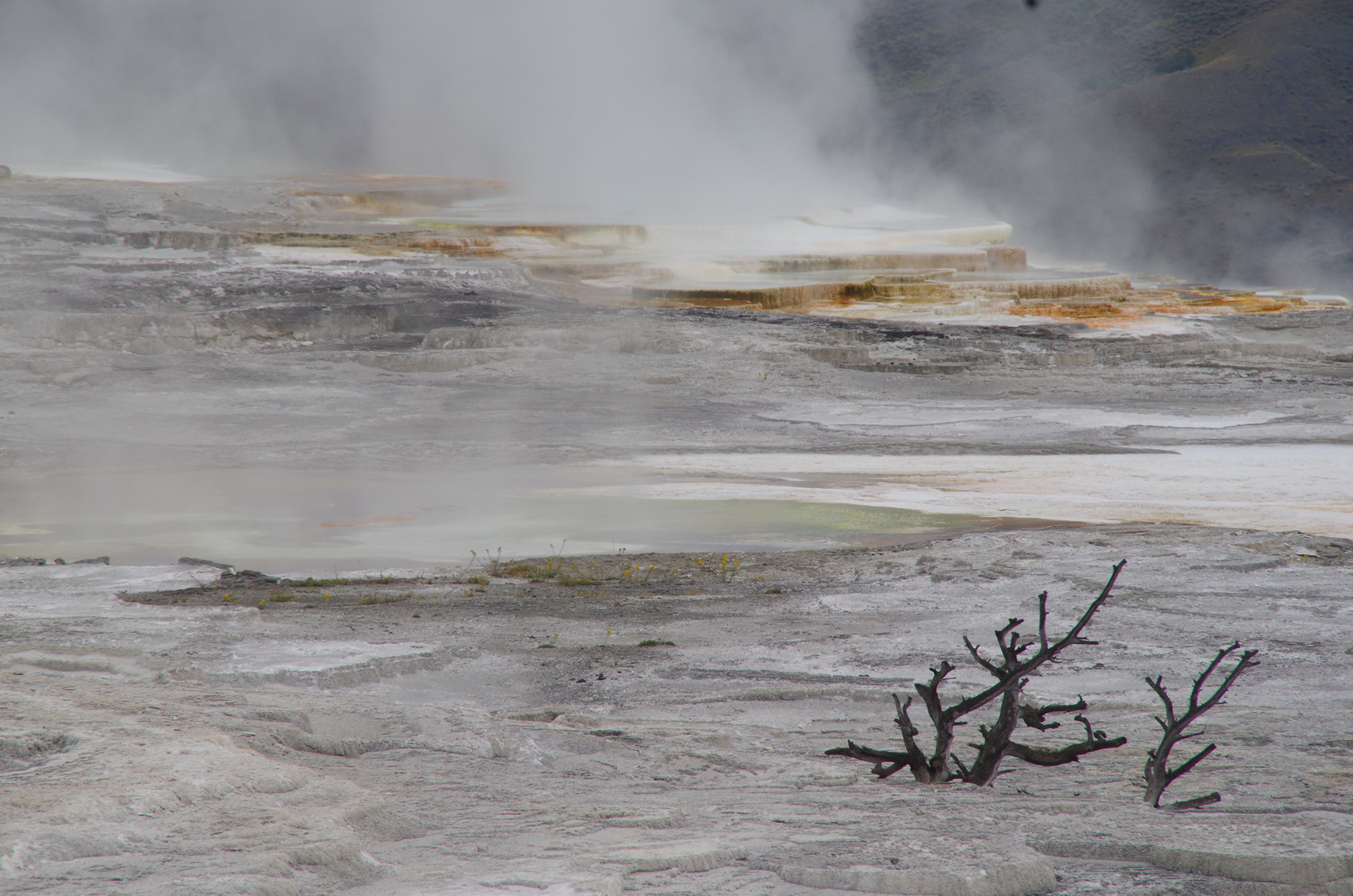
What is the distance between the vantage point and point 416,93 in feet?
106

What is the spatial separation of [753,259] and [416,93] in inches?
718

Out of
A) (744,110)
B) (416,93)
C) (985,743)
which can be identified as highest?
(744,110)

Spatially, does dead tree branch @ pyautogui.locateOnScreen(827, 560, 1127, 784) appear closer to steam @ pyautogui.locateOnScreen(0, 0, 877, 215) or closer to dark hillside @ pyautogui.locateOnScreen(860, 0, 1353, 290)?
steam @ pyautogui.locateOnScreen(0, 0, 877, 215)

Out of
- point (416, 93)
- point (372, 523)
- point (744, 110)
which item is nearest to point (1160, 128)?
point (744, 110)

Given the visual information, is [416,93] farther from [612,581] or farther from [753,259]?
[612,581]

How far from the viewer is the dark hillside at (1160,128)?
32.8 m

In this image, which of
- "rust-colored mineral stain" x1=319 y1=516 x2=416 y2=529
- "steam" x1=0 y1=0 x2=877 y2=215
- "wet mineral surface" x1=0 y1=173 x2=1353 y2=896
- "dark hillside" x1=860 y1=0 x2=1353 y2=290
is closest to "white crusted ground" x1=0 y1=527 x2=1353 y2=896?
"wet mineral surface" x1=0 y1=173 x2=1353 y2=896

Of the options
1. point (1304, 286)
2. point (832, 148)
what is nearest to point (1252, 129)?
point (1304, 286)

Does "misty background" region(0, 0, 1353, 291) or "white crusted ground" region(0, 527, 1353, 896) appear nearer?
"white crusted ground" region(0, 527, 1353, 896)

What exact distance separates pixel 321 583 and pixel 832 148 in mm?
33563

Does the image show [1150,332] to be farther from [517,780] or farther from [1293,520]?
[517,780]

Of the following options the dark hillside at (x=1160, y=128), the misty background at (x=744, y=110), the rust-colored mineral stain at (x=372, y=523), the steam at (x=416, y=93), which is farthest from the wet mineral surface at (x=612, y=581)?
the dark hillside at (x=1160, y=128)

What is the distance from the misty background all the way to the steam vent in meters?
5.29

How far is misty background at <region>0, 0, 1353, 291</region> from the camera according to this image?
98.7ft
